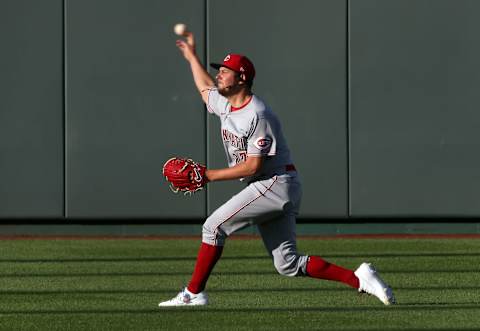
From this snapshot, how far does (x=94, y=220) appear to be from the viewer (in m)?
16.8

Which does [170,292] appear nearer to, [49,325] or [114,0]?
[49,325]

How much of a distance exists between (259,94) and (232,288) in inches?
245

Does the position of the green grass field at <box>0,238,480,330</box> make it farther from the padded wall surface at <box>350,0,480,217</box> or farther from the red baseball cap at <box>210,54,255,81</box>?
the red baseball cap at <box>210,54,255,81</box>

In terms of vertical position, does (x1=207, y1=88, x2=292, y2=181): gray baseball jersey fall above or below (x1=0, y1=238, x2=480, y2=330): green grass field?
above

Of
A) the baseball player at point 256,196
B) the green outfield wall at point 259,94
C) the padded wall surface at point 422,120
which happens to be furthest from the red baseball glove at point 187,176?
the padded wall surface at point 422,120

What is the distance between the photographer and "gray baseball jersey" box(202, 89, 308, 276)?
916 centimetres

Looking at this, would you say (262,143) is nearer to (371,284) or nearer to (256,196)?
(256,196)

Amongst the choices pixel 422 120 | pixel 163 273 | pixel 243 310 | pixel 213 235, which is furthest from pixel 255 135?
pixel 422 120

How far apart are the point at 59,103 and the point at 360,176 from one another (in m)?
3.93

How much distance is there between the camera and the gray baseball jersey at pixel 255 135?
9.10m

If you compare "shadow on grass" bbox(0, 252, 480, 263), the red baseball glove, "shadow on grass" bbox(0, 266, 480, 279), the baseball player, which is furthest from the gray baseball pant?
"shadow on grass" bbox(0, 252, 480, 263)

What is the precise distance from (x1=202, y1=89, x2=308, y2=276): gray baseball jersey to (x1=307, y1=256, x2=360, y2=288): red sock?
0.17 feet

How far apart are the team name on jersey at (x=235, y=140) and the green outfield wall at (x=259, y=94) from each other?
24.1 feet

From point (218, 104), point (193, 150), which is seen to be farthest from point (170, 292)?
point (193, 150)
